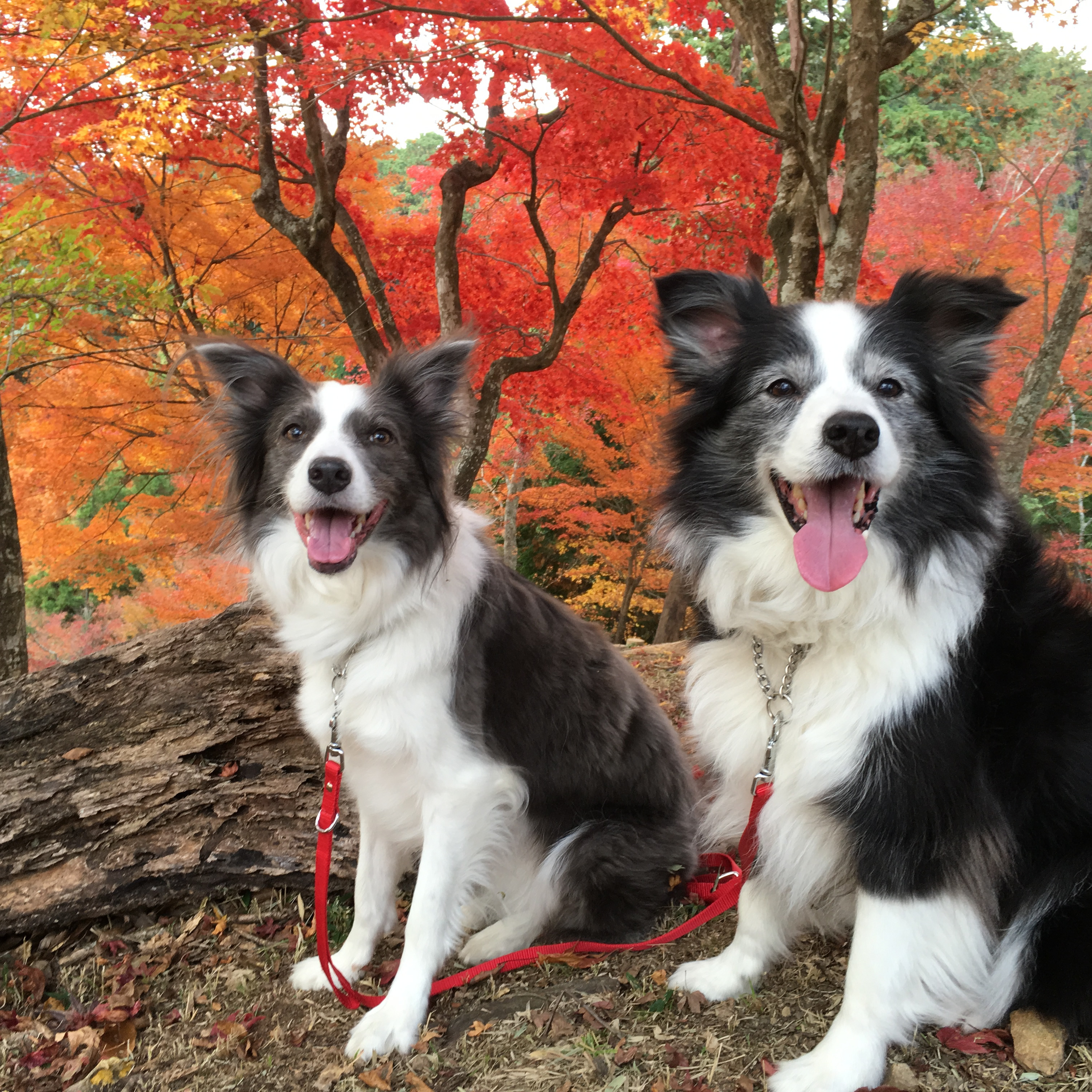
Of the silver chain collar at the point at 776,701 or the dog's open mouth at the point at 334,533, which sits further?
the dog's open mouth at the point at 334,533

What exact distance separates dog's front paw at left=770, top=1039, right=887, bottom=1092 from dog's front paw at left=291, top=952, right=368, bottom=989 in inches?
60.8

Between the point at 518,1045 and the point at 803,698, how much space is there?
57.0 inches

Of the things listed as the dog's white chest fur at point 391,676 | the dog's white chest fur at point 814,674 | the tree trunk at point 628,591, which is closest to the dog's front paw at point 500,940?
the dog's white chest fur at point 391,676

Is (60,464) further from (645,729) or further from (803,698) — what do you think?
(803,698)

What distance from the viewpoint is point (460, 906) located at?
289 centimetres

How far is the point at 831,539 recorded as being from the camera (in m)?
2.22

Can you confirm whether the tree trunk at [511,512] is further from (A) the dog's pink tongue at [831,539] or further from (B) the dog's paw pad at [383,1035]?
(A) the dog's pink tongue at [831,539]

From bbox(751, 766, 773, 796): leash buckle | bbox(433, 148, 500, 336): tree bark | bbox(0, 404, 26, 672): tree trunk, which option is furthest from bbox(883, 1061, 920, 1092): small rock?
bbox(433, 148, 500, 336): tree bark

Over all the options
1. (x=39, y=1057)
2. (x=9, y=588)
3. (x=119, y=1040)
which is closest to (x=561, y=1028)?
(x=119, y=1040)

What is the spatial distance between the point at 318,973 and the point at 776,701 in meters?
2.00

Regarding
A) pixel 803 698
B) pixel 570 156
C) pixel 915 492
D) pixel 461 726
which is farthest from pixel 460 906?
pixel 570 156

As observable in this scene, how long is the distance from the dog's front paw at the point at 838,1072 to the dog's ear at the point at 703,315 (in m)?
1.97

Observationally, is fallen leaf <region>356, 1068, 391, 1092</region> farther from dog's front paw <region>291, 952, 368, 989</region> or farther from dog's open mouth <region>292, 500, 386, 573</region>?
dog's open mouth <region>292, 500, 386, 573</region>

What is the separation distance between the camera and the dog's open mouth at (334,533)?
269 cm
